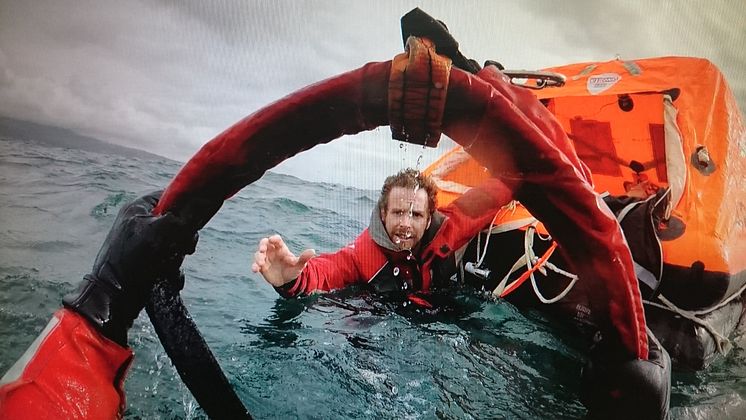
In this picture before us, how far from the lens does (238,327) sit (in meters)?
0.96

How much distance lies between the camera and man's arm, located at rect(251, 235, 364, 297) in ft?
3.03

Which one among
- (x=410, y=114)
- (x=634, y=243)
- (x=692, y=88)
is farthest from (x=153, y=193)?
(x=692, y=88)

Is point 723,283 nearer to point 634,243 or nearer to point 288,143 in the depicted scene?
point 634,243

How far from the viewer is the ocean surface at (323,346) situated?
2.33 feet

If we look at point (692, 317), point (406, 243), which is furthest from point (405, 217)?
point (692, 317)

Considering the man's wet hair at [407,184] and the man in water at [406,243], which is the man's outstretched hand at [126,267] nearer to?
the man in water at [406,243]

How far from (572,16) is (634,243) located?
623mm

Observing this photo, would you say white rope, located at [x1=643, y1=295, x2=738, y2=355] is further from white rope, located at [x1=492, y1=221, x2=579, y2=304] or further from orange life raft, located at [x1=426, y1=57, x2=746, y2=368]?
white rope, located at [x1=492, y1=221, x2=579, y2=304]

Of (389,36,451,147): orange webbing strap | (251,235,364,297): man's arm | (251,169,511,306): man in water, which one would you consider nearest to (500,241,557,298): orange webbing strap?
(251,169,511,306): man in water

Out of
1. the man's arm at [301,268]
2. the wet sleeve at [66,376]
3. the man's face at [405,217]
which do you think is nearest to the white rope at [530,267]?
the man's face at [405,217]

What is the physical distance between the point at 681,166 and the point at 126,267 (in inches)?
49.5

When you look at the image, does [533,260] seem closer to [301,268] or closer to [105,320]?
[301,268]

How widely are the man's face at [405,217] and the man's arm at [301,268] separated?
0.48ft

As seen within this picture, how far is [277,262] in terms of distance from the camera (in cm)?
99
